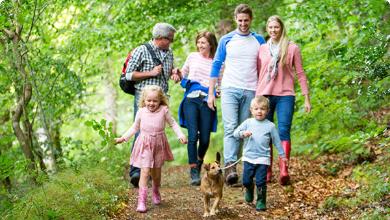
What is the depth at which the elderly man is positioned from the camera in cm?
750

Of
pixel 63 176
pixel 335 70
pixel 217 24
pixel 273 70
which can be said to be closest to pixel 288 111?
pixel 273 70

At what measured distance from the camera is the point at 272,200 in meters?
7.07

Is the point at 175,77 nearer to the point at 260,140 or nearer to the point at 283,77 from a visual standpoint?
the point at 283,77

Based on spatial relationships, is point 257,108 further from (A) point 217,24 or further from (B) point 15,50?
(A) point 217,24

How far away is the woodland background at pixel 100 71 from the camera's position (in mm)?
6195

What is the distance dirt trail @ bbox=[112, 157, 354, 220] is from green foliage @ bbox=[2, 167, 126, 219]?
0.79 feet

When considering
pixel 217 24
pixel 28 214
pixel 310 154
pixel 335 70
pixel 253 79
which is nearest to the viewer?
pixel 28 214

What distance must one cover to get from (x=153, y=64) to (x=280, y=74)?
1744mm

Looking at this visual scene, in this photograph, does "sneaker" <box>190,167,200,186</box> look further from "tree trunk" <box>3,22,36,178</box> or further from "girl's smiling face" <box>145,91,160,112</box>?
"tree trunk" <box>3,22,36,178</box>

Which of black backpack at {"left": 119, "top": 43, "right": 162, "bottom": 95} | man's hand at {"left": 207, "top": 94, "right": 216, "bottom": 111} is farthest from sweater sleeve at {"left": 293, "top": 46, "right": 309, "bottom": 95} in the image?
black backpack at {"left": 119, "top": 43, "right": 162, "bottom": 95}

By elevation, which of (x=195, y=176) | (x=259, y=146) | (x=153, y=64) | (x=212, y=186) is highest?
(x=153, y=64)

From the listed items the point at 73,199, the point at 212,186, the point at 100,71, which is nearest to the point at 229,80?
the point at 212,186

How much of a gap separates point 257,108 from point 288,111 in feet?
3.29

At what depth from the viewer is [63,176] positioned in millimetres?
7043
